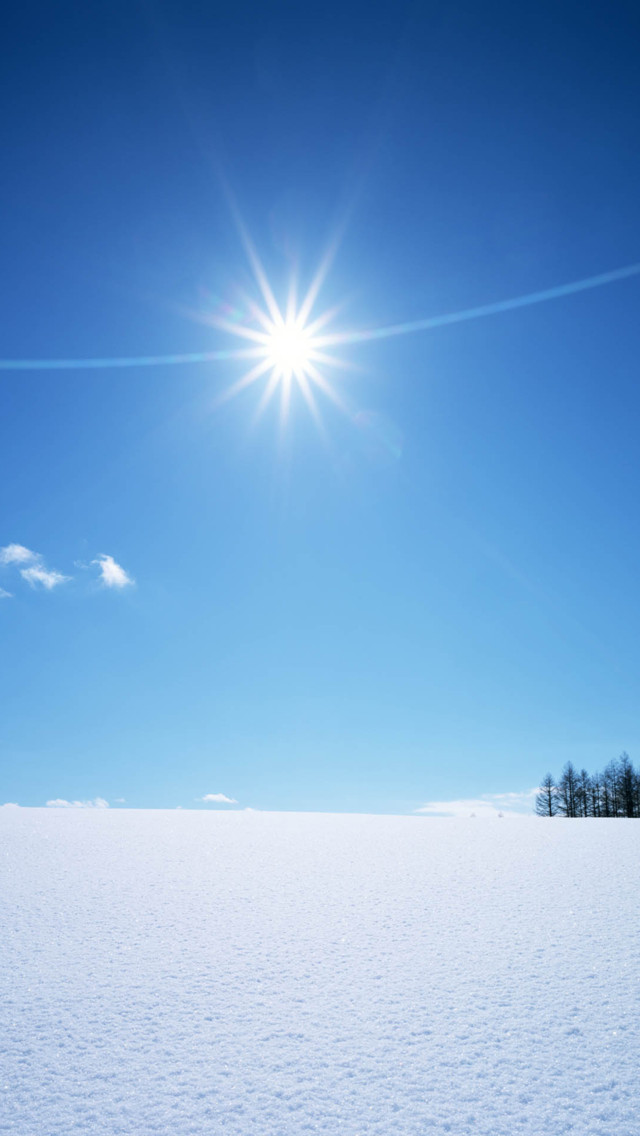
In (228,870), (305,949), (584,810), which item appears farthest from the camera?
(584,810)

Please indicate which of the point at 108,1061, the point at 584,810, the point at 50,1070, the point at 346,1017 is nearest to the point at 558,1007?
the point at 346,1017

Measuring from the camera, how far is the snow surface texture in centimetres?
464

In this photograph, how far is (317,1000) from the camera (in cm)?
623

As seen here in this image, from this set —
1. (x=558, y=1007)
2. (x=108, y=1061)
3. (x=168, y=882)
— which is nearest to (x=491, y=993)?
(x=558, y=1007)

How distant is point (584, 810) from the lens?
57594 millimetres

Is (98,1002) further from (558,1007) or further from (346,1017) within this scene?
(558,1007)

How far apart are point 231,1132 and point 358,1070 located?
1215 millimetres

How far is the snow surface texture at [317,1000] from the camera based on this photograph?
15.2ft

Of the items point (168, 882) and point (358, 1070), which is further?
point (168, 882)

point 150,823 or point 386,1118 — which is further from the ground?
→ point 150,823

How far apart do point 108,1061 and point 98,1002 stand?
1072 mm

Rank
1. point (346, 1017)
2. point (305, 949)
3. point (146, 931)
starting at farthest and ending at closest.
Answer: point (146, 931)
point (305, 949)
point (346, 1017)

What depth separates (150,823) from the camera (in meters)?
18.9

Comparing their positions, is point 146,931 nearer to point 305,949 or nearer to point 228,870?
point 305,949
